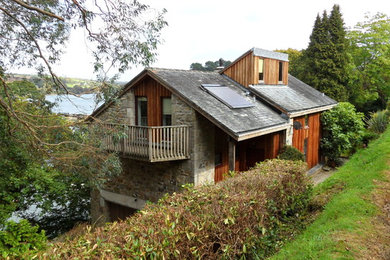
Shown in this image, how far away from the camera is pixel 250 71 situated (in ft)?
52.0

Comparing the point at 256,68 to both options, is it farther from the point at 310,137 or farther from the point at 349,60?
the point at 349,60

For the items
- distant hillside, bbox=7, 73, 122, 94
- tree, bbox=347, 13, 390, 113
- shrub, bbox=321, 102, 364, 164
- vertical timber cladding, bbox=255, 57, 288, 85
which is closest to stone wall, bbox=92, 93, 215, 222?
distant hillside, bbox=7, 73, 122, 94

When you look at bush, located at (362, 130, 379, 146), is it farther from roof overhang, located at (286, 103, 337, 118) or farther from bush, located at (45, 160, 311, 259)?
bush, located at (45, 160, 311, 259)

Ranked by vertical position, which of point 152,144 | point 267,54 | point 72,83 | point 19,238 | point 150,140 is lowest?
point 19,238

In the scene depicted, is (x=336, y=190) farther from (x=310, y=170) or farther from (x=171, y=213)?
(x=310, y=170)

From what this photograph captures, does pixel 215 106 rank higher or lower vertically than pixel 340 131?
higher

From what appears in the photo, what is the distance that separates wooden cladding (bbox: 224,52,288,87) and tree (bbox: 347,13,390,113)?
644 inches

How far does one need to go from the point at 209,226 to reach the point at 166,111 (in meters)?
8.53

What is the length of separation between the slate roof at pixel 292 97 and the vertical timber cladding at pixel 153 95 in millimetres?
5146

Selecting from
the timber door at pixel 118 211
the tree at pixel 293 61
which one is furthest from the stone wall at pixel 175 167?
the tree at pixel 293 61

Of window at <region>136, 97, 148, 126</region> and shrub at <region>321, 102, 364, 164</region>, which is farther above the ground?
window at <region>136, 97, 148, 126</region>

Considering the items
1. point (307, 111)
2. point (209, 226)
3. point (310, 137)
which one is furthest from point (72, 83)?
point (310, 137)

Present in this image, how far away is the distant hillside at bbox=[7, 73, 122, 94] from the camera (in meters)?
9.27

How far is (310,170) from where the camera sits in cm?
1845
